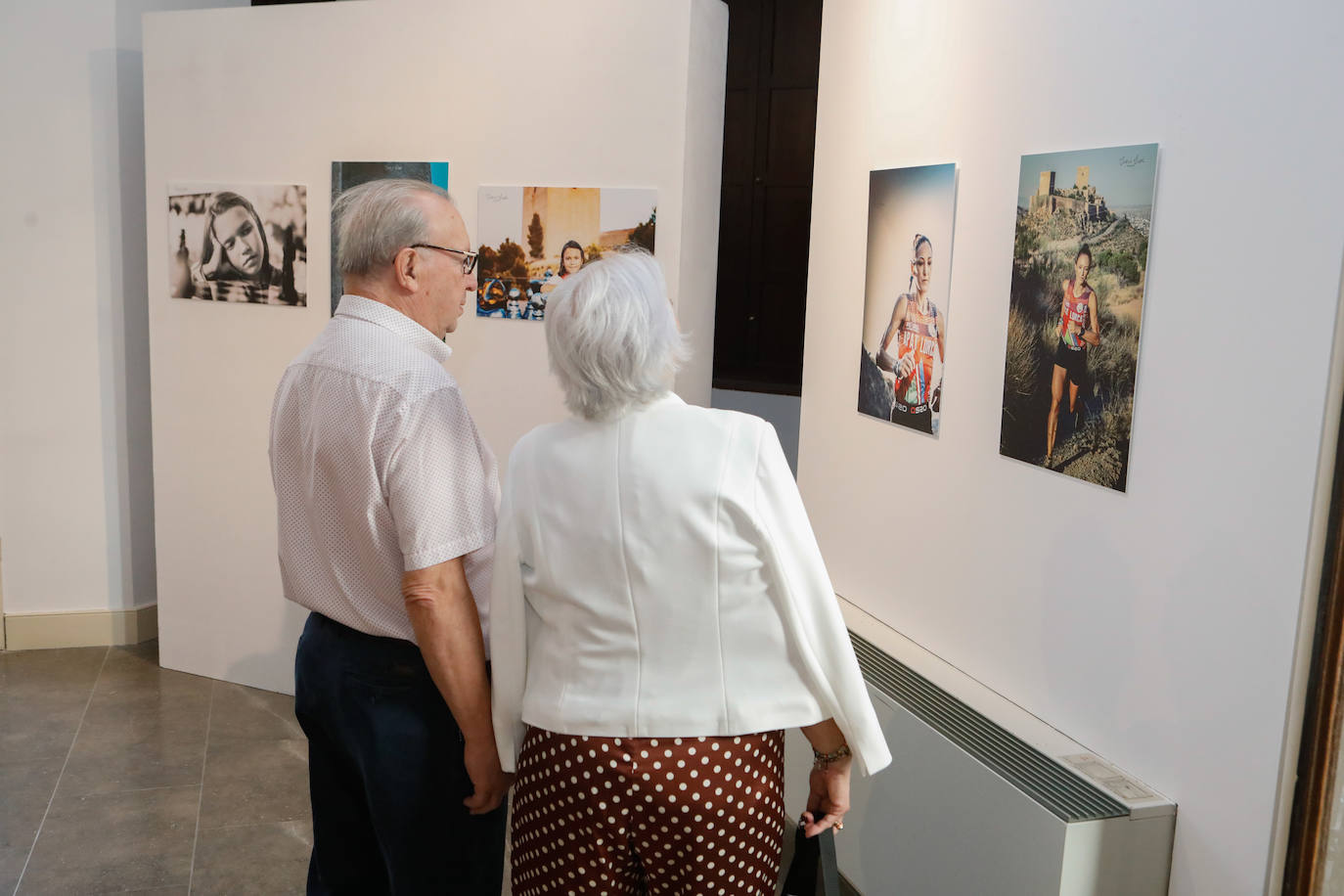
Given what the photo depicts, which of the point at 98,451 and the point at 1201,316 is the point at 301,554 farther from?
the point at 98,451

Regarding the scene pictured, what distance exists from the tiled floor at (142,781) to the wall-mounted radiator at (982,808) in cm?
204

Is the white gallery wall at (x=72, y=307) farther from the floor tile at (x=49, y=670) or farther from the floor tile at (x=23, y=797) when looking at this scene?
the floor tile at (x=23, y=797)

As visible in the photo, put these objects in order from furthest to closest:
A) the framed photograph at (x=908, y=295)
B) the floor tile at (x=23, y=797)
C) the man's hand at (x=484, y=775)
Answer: the floor tile at (x=23, y=797)
the framed photograph at (x=908, y=295)
the man's hand at (x=484, y=775)

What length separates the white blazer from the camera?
2.08 metres

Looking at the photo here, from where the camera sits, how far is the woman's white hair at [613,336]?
207 cm

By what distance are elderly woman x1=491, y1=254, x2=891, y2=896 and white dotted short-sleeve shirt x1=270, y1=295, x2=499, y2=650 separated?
0.77 feet

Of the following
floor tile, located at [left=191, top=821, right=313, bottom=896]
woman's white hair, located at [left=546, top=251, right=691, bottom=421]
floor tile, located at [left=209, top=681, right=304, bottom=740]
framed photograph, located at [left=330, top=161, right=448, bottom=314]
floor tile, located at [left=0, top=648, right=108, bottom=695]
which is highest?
framed photograph, located at [left=330, top=161, right=448, bottom=314]

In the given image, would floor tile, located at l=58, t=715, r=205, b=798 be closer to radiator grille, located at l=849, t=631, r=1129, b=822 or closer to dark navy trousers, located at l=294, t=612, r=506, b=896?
dark navy trousers, located at l=294, t=612, r=506, b=896

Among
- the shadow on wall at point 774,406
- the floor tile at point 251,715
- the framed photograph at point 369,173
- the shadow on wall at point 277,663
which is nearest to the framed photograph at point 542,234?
the framed photograph at point 369,173

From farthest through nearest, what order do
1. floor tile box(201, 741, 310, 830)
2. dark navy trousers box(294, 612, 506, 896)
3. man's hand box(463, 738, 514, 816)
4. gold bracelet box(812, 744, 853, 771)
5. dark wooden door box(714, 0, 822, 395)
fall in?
dark wooden door box(714, 0, 822, 395), floor tile box(201, 741, 310, 830), dark navy trousers box(294, 612, 506, 896), man's hand box(463, 738, 514, 816), gold bracelet box(812, 744, 853, 771)

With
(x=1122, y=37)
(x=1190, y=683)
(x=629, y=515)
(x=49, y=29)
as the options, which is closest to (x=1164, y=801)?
(x=1190, y=683)

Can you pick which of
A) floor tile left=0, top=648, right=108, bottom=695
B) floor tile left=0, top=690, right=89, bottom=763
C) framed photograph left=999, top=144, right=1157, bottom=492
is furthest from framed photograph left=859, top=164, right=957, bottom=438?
floor tile left=0, top=648, right=108, bottom=695

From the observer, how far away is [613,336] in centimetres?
206

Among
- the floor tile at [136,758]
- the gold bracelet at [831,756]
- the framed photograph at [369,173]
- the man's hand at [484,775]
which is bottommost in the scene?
the floor tile at [136,758]
